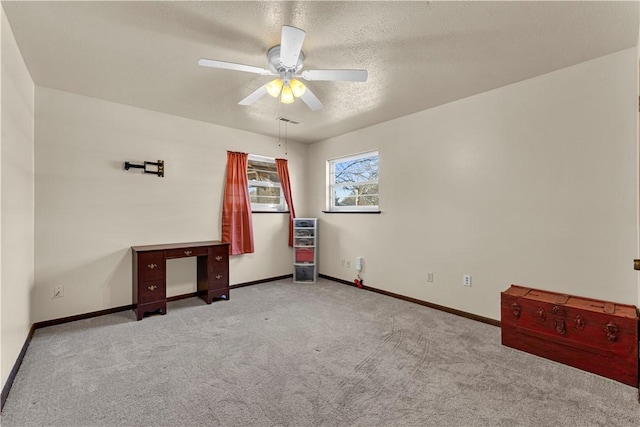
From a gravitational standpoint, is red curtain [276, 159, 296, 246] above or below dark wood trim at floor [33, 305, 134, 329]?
above

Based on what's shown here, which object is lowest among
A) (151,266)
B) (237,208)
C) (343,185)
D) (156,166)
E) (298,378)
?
A: (298,378)

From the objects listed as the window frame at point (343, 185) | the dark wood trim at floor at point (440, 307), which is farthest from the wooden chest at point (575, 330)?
the window frame at point (343, 185)

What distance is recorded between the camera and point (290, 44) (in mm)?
1799

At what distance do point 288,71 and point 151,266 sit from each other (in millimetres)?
2599

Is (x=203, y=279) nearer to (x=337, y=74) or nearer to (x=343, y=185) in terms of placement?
(x=343, y=185)

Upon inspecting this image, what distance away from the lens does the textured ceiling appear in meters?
1.84

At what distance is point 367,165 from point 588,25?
2827 millimetres

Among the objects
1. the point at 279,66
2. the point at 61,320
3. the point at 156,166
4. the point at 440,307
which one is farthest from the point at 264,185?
the point at 440,307

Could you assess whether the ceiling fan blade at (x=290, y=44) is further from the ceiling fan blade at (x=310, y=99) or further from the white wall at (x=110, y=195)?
the white wall at (x=110, y=195)

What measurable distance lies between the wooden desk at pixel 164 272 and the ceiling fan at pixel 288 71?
201 cm

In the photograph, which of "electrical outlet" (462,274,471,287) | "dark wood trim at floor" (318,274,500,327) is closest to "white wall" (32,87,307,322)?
"dark wood trim at floor" (318,274,500,327)

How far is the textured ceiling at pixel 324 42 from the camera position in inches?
72.3

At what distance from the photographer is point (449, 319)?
319 centimetres

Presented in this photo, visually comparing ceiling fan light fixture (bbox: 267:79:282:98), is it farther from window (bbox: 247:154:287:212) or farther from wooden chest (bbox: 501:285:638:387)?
wooden chest (bbox: 501:285:638:387)
